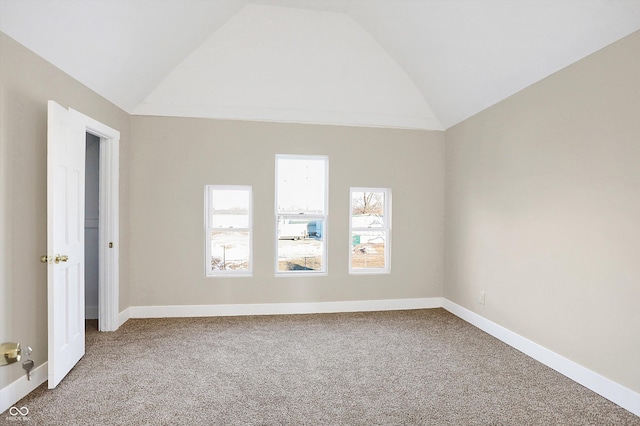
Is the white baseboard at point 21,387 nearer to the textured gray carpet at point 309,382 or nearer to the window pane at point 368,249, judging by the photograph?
the textured gray carpet at point 309,382

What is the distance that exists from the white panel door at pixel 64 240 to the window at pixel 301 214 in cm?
222

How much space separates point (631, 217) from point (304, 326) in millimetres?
3128

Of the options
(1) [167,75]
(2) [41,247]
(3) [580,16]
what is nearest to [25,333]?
(2) [41,247]

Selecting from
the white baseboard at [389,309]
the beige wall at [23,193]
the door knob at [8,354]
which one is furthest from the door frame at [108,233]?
the door knob at [8,354]

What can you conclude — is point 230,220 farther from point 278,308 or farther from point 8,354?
point 8,354

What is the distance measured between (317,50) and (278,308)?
319 centimetres

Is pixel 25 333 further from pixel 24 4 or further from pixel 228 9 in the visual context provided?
pixel 228 9

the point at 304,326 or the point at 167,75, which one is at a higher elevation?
the point at 167,75

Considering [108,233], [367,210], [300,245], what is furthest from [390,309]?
[108,233]

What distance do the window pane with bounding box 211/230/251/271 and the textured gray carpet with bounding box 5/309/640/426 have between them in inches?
32.9

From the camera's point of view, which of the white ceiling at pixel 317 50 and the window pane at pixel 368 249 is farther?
the window pane at pixel 368 249

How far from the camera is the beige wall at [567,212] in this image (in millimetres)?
2525

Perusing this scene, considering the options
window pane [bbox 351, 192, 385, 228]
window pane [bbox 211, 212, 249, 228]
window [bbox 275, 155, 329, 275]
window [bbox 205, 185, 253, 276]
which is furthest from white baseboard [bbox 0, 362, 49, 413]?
window pane [bbox 351, 192, 385, 228]

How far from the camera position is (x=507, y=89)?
11.9 ft
